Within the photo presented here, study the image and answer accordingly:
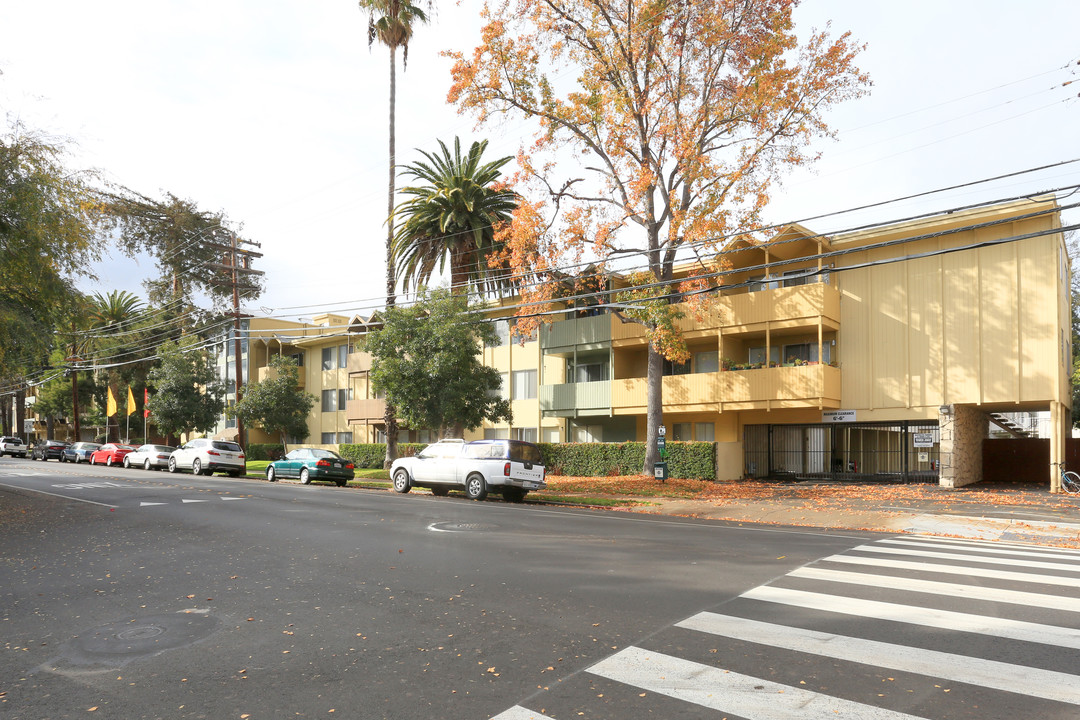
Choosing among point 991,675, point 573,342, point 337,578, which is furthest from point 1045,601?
point 573,342

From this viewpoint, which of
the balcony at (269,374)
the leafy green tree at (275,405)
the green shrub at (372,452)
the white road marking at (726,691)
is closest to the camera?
the white road marking at (726,691)

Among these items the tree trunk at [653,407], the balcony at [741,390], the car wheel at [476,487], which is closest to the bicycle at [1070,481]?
the balcony at [741,390]

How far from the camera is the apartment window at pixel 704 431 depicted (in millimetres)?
31094

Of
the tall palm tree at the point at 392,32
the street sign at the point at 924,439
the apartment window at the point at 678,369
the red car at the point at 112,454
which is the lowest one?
the red car at the point at 112,454

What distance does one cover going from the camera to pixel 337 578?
29.5 feet

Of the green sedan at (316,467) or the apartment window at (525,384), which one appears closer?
the green sedan at (316,467)

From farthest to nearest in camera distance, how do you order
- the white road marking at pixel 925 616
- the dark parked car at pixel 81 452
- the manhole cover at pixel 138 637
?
1. the dark parked car at pixel 81 452
2. the white road marking at pixel 925 616
3. the manhole cover at pixel 138 637

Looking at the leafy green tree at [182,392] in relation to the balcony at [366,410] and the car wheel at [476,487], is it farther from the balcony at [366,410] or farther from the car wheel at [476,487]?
the car wheel at [476,487]

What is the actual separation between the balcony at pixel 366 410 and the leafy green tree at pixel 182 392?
371 inches

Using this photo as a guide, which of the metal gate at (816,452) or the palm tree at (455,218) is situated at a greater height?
the palm tree at (455,218)

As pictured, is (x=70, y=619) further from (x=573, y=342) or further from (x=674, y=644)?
(x=573, y=342)

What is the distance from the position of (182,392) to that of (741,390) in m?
33.6

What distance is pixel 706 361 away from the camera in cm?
Answer: 3169

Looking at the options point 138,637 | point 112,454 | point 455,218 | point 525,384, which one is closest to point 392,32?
point 455,218
